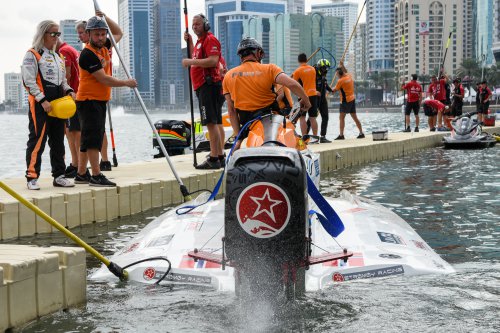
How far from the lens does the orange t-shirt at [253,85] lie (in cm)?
762

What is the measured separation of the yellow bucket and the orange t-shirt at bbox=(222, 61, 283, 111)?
222cm

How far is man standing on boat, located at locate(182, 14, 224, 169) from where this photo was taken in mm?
11508

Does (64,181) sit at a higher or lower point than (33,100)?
lower

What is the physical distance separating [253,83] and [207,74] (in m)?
4.12

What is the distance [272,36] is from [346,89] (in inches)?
2222

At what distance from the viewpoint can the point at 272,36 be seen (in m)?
76.1

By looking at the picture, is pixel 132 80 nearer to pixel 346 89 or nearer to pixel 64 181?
pixel 64 181

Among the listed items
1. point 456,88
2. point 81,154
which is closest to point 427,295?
point 81,154

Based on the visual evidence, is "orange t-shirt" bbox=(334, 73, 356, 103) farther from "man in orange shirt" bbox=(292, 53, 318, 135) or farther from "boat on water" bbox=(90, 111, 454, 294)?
"boat on water" bbox=(90, 111, 454, 294)

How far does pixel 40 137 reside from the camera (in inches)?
360

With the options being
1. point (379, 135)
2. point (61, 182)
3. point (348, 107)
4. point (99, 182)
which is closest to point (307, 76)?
point (348, 107)

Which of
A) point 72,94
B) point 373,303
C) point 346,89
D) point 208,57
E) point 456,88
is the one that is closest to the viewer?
point 373,303

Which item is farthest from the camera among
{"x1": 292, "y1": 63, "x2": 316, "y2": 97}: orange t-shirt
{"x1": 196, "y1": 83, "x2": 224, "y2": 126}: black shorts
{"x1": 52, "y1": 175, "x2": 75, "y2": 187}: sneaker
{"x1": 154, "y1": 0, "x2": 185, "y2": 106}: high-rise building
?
{"x1": 154, "y1": 0, "x2": 185, "y2": 106}: high-rise building

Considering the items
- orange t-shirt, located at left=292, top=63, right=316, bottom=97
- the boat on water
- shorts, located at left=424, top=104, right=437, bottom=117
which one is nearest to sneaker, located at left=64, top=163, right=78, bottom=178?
the boat on water
